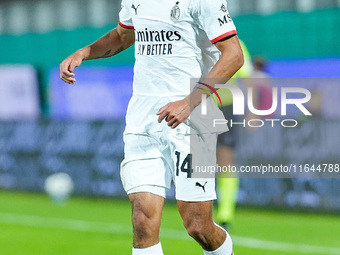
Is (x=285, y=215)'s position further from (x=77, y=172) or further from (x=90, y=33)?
(x=90, y=33)

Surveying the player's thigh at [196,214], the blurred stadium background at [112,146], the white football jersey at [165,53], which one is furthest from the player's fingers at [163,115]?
the blurred stadium background at [112,146]

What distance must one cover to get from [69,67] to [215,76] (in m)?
1.05

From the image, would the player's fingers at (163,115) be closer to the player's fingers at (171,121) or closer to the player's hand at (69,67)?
the player's fingers at (171,121)

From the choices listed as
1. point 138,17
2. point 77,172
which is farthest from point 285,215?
point 138,17

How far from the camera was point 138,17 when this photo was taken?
561 cm

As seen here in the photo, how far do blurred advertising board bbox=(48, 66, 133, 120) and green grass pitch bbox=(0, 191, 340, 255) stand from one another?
2578 mm

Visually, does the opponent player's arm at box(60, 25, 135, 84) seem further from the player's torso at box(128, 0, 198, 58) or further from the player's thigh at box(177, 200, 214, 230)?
the player's thigh at box(177, 200, 214, 230)

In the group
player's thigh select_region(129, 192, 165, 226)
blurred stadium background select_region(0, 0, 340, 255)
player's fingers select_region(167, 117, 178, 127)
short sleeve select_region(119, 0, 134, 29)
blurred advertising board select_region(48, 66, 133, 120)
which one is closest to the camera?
player's fingers select_region(167, 117, 178, 127)

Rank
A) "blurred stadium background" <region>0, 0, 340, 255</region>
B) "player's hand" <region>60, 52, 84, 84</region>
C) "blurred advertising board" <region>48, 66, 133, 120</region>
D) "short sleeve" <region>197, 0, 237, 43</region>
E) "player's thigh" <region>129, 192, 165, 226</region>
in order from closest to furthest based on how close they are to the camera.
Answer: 1. "short sleeve" <region>197, 0, 237, 43</region>
2. "player's thigh" <region>129, 192, 165, 226</region>
3. "player's hand" <region>60, 52, 84, 84</region>
4. "blurred stadium background" <region>0, 0, 340, 255</region>
5. "blurred advertising board" <region>48, 66, 133, 120</region>

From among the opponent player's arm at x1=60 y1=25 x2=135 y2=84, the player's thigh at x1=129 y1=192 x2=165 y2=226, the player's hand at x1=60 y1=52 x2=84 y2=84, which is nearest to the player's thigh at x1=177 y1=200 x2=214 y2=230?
the player's thigh at x1=129 y1=192 x2=165 y2=226

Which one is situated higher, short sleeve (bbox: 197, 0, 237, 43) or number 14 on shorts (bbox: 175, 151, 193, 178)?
short sleeve (bbox: 197, 0, 237, 43)

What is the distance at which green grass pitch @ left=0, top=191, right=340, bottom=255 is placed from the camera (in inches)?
346

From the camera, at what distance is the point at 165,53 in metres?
5.52

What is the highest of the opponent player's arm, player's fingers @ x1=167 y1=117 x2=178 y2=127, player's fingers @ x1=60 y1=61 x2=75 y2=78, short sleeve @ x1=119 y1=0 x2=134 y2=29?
short sleeve @ x1=119 y1=0 x2=134 y2=29
